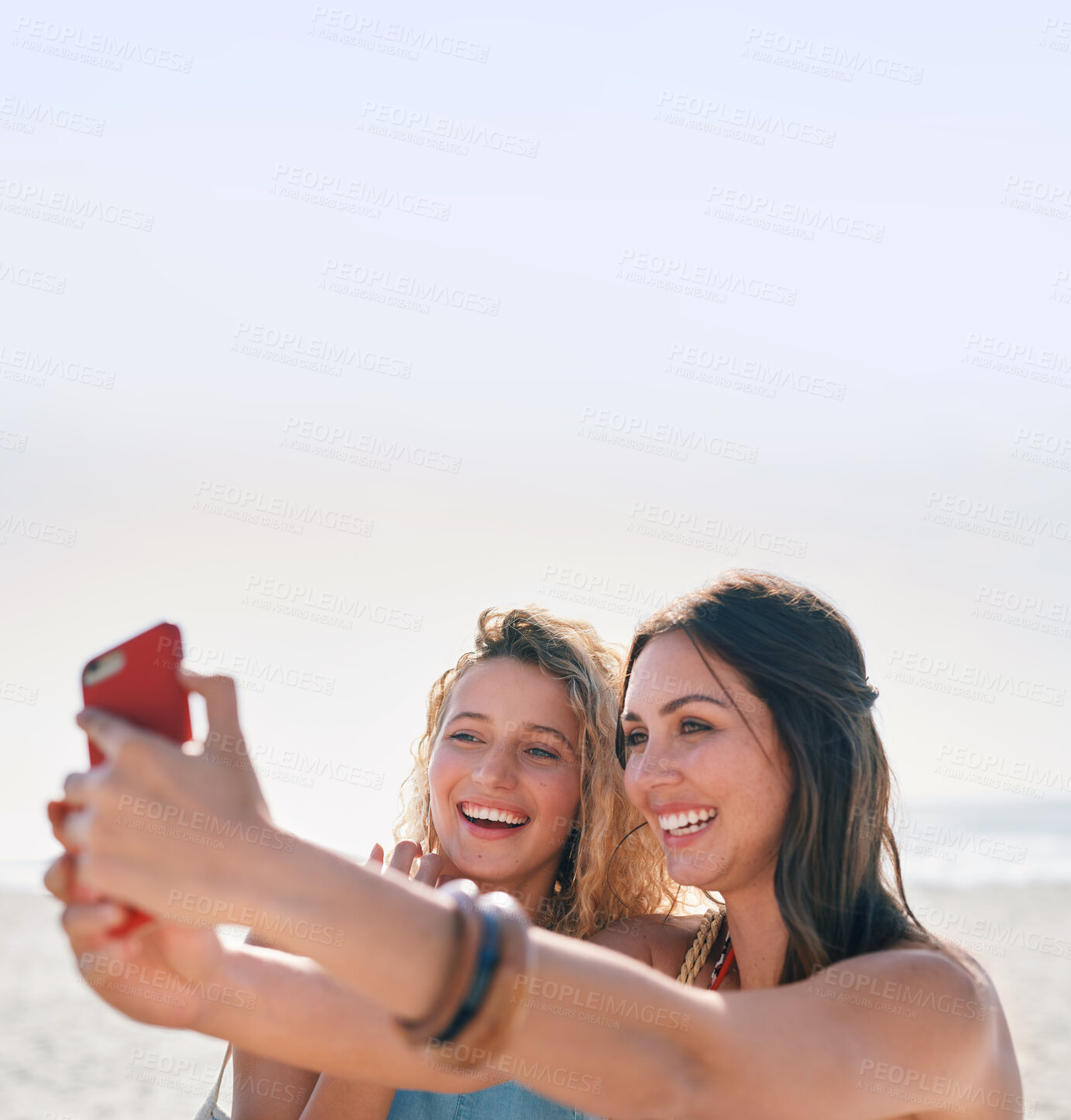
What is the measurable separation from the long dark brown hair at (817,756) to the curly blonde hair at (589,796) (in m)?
0.87

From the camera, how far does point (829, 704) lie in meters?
3.24

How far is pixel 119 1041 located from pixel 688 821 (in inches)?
363

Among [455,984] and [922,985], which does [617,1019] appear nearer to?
[455,984]

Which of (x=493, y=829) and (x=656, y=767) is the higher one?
(x=656, y=767)

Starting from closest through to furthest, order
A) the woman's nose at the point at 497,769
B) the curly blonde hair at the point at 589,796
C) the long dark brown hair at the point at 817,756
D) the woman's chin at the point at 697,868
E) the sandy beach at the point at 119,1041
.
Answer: the long dark brown hair at the point at 817,756, the woman's chin at the point at 697,868, the woman's nose at the point at 497,769, the curly blonde hair at the point at 589,796, the sandy beach at the point at 119,1041

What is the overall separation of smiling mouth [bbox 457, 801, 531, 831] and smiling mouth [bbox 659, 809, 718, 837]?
1.00 m

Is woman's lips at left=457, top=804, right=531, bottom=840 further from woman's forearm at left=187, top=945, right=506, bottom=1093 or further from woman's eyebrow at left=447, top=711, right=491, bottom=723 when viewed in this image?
woman's forearm at left=187, top=945, right=506, bottom=1093

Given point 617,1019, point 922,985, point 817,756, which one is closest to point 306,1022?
point 617,1019

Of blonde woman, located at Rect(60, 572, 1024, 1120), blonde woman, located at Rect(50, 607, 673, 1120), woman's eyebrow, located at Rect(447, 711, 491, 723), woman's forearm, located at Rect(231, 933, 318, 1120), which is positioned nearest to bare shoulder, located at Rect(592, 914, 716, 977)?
blonde woman, located at Rect(60, 572, 1024, 1120)

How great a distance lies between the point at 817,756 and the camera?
3182 mm

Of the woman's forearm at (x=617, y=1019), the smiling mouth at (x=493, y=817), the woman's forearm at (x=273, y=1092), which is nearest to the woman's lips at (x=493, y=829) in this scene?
the smiling mouth at (x=493, y=817)

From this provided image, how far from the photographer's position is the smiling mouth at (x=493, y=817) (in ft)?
13.5

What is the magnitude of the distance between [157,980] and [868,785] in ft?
6.87

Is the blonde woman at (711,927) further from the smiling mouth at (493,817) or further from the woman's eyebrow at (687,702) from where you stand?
the smiling mouth at (493,817)
